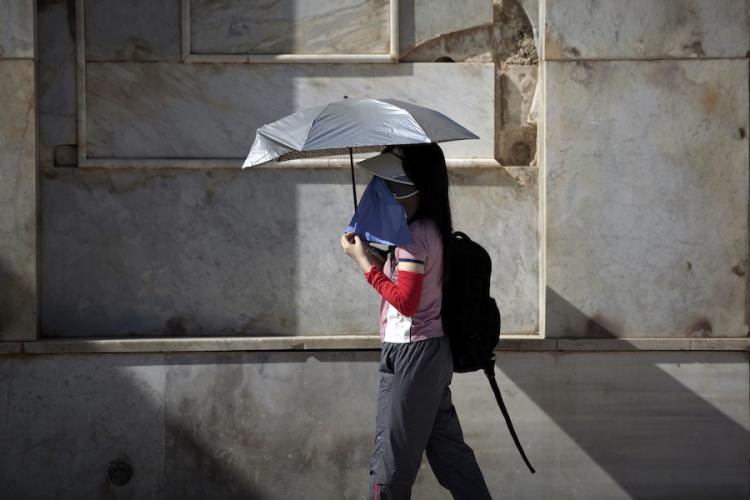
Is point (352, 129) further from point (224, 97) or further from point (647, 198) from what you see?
point (647, 198)

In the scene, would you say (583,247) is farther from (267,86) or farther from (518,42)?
(267,86)

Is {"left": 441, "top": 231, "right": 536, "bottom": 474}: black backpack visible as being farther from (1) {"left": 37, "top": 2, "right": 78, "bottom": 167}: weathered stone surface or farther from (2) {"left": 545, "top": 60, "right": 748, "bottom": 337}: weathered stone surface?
(1) {"left": 37, "top": 2, "right": 78, "bottom": 167}: weathered stone surface

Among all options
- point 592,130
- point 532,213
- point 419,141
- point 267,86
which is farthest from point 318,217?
point 419,141

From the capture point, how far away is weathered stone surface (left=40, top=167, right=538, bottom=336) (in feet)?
20.8

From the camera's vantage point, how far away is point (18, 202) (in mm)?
6141

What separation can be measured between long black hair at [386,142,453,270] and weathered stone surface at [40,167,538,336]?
1673 mm

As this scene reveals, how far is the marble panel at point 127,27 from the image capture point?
6.32 m

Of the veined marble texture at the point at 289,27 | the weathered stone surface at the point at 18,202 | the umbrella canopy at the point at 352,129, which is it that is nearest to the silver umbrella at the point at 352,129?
the umbrella canopy at the point at 352,129

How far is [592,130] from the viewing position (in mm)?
6246

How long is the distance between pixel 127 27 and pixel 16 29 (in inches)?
23.8

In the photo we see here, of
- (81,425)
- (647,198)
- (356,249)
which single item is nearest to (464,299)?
(356,249)

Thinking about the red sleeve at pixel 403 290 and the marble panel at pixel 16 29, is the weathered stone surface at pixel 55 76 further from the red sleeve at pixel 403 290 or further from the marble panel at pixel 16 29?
the red sleeve at pixel 403 290

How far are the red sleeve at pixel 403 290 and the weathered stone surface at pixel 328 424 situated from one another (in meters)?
1.72

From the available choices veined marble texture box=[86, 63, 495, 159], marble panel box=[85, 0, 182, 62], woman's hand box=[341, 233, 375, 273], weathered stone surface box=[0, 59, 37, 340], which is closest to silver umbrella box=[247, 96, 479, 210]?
woman's hand box=[341, 233, 375, 273]
